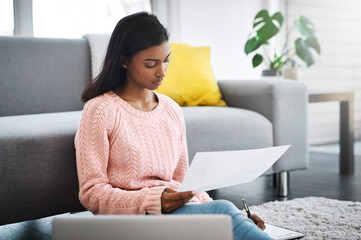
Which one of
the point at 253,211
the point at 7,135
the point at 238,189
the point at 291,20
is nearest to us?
the point at 7,135

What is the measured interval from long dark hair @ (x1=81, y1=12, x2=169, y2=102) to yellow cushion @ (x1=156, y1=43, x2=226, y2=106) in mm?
1087

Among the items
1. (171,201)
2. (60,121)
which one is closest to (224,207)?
(171,201)

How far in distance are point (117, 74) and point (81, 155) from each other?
0.86ft

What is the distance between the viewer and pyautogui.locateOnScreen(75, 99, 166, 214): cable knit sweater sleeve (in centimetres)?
123

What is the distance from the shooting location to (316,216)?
2049 millimetres

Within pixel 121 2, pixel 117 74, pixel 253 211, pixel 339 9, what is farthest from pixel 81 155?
pixel 339 9

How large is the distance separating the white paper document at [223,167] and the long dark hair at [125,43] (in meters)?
0.45

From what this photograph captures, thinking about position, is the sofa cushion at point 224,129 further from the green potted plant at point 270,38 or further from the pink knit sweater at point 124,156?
the green potted plant at point 270,38

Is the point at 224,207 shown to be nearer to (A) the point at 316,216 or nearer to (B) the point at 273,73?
(A) the point at 316,216

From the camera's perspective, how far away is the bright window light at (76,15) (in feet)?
9.99

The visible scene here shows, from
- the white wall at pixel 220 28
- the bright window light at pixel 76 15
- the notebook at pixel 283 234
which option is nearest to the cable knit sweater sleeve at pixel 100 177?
the notebook at pixel 283 234

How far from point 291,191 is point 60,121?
1350 mm

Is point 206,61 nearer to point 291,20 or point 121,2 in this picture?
point 121,2

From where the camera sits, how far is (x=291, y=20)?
461cm
